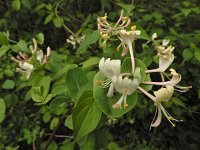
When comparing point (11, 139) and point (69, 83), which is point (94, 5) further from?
point (69, 83)

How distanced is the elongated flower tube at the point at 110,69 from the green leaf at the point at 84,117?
49 millimetres

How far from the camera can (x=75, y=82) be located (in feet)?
3.08

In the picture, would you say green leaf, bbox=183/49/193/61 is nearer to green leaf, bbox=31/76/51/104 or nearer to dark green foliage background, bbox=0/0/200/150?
dark green foliage background, bbox=0/0/200/150

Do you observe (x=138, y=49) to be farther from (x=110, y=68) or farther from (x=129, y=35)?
(x=110, y=68)

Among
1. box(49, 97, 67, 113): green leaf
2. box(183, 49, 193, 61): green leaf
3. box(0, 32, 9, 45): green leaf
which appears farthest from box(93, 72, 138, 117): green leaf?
box(183, 49, 193, 61): green leaf

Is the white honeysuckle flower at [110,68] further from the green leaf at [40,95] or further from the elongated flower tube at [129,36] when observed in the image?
the green leaf at [40,95]

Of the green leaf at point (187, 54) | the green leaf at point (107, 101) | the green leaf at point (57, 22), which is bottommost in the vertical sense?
the green leaf at point (57, 22)

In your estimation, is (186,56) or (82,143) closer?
(82,143)

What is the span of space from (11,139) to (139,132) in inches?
38.3

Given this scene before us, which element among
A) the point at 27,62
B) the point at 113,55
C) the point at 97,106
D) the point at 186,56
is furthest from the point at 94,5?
the point at 97,106

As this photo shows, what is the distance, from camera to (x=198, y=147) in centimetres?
288

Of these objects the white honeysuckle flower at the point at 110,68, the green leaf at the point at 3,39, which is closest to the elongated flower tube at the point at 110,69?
the white honeysuckle flower at the point at 110,68

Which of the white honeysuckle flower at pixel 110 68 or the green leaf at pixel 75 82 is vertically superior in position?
the white honeysuckle flower at pixel 110 68

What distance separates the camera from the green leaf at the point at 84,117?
813 mm
